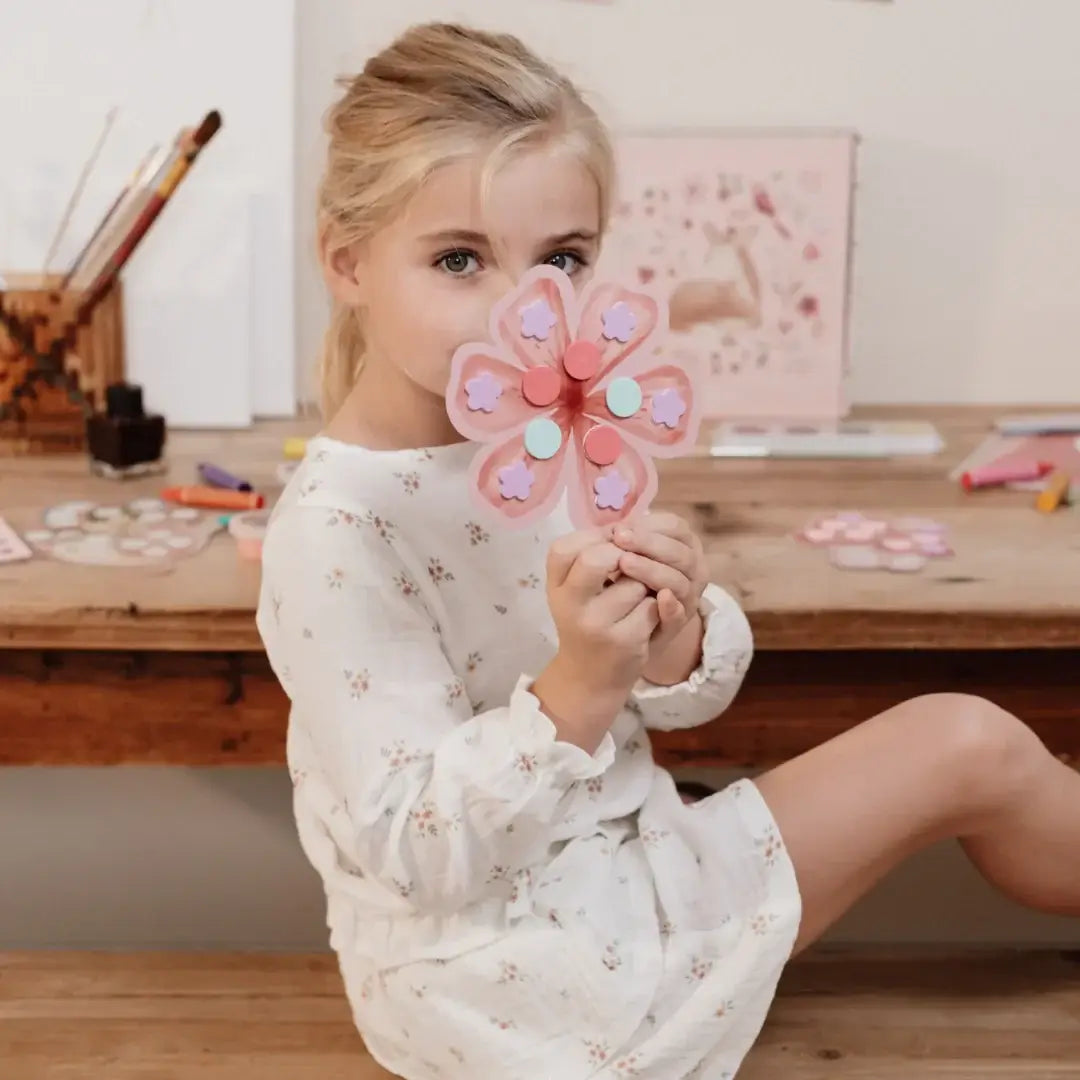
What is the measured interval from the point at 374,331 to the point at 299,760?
27 cm

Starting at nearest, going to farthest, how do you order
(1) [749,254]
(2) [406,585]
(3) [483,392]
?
(3) [483,392]
(2) [406,585]
(1) [749,254]

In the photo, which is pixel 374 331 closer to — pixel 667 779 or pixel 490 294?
pixel 490 294

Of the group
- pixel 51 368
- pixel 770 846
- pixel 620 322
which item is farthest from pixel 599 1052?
pixel 51 368

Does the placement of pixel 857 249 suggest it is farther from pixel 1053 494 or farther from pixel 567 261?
pixel 567 261

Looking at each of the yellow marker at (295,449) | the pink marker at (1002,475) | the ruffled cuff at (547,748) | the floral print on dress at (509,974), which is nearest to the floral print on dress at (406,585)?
the ruffled cuff at (547,748)

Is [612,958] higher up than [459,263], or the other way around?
[459,263]

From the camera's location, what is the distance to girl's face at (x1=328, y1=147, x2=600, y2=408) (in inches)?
30.9

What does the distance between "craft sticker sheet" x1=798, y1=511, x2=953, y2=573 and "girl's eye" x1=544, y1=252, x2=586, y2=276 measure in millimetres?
328

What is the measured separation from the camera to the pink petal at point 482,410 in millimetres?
750

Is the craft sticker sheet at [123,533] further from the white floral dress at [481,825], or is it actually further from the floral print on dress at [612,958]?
the floral print on dress at [612,958]

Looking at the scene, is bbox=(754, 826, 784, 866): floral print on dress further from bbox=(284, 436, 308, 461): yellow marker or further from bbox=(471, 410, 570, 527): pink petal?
bbox=(284, 436, 308, 461): yellow marker

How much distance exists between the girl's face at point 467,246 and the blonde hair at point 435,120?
0.03 feet

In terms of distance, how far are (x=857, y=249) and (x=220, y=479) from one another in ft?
2.10

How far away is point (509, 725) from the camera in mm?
790
